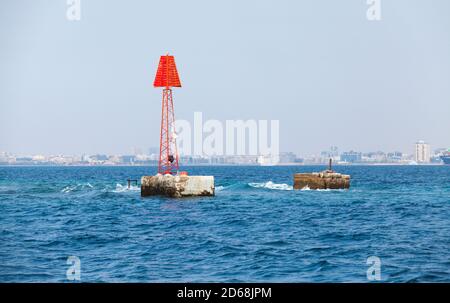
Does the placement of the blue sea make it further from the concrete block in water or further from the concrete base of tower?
the concrete block in water

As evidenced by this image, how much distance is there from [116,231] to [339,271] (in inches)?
705

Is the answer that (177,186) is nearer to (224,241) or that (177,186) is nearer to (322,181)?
(224,241)

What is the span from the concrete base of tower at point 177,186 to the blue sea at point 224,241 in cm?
118

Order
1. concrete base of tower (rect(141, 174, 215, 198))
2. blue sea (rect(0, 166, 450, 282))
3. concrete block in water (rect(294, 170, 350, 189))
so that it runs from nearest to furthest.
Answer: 1. blue sea (rect(0, 166, 450, 282))
2. concrete base of tower (rect(141, 174, 215, 198))
3. concrete block in water (rect(294, 170, 350, 189))

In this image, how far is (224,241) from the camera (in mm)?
32625

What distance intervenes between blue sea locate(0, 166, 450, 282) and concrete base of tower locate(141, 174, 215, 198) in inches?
46.3

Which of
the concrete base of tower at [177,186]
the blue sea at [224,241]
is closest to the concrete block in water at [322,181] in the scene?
the blue sea at [224,241]

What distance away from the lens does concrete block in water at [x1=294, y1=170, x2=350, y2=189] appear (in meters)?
82.2

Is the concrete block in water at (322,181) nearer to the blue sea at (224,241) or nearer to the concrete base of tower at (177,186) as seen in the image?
the blue sea at (224,241)

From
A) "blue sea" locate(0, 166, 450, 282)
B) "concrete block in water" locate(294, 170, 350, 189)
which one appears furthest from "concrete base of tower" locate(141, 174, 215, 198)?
"concrete block in water" locate(294, 170, 350, 189)

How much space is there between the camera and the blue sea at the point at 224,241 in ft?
76.3
